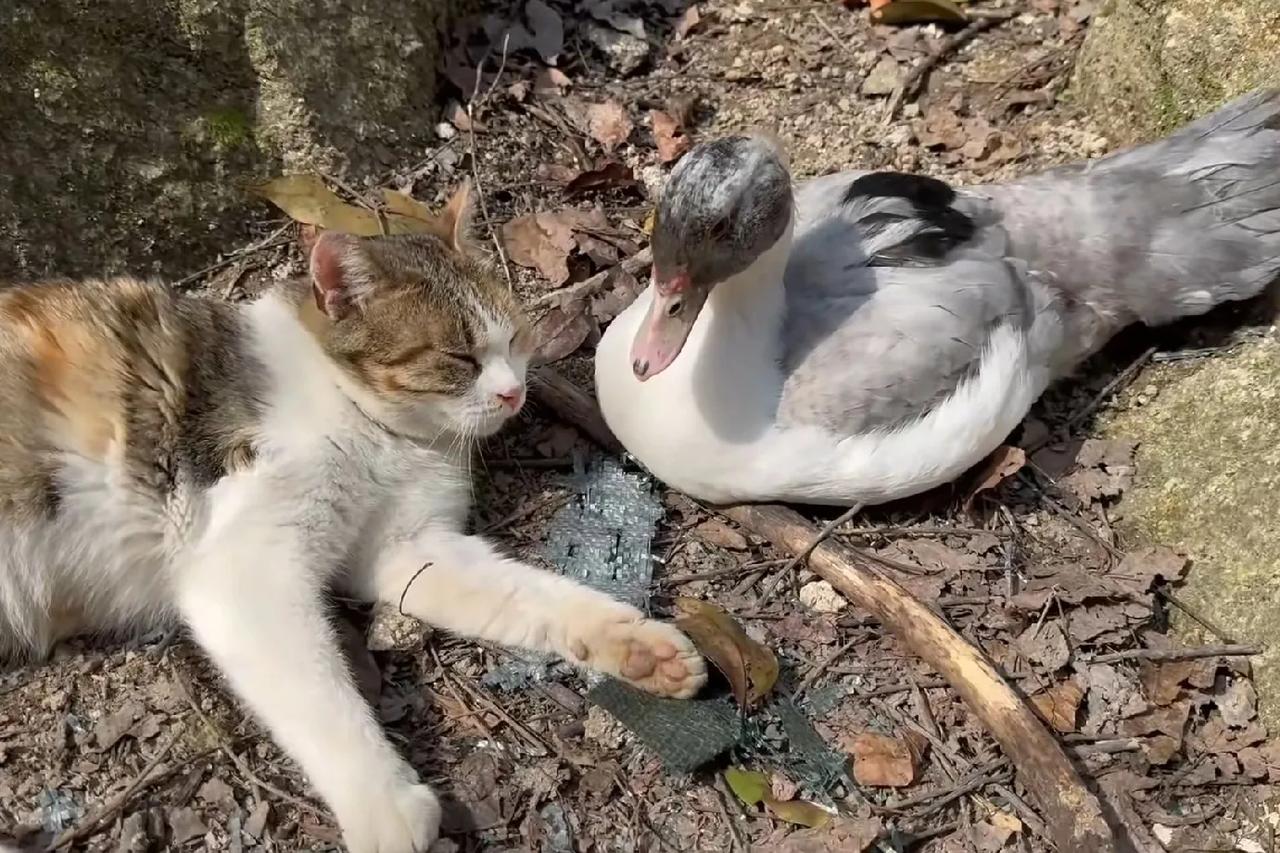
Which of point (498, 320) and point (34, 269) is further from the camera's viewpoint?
point (34, 269)

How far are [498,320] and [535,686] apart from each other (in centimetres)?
88

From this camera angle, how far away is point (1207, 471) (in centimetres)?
284

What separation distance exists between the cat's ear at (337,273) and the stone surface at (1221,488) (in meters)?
2.07

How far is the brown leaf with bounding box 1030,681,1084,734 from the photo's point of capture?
2.51m

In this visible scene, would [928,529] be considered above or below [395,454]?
below

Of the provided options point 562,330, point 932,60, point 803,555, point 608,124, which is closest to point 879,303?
point 803,555

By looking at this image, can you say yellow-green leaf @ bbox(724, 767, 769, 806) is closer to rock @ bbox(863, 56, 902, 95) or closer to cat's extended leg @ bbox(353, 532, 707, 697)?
cat's extended leg @ bbox(353, 532, 707, 697)

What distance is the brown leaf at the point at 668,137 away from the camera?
3751 mm

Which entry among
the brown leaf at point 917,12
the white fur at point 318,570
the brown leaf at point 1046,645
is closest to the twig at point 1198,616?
the brown leaf at point 1046,645

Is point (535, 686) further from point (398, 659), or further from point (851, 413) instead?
→ point (851, 413)

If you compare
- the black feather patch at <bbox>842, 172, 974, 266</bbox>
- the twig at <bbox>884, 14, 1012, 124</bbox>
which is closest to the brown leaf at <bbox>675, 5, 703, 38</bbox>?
the twig at <bbox>884, 14, 1012, 124</bbox>

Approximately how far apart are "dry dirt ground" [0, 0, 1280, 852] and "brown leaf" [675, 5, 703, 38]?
3.63ft

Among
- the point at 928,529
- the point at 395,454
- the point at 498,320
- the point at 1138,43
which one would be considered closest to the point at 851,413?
the point at 928,529

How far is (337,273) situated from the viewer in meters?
2.43
